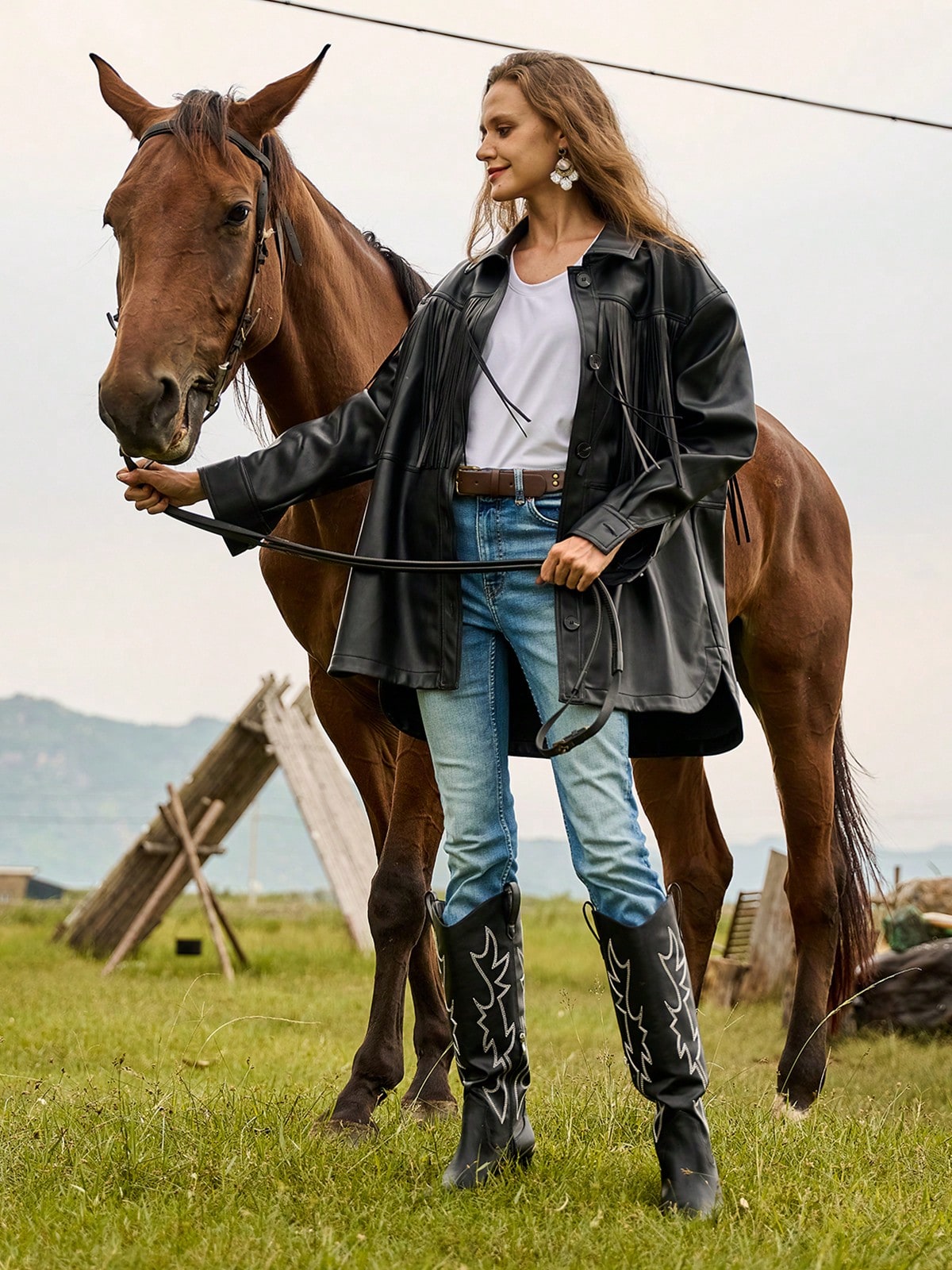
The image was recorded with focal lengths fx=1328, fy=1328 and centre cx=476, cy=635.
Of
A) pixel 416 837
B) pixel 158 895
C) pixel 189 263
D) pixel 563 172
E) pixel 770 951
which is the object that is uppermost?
pixel 563 172

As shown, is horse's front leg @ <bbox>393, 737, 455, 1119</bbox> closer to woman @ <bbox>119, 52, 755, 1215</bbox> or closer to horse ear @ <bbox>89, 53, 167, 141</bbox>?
woman @ <bbox>119, 52, 755, 1215</bbox>

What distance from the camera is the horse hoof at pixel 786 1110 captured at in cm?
366

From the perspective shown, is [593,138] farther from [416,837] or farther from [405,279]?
[416,837]

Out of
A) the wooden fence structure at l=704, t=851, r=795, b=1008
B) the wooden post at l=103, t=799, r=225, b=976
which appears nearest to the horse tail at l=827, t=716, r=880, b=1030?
the wooden fence structure at l=704, t=851, r=795, b=1008

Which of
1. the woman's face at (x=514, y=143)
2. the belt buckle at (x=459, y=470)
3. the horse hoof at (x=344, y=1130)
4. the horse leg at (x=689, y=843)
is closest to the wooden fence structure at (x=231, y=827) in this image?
the horse leg at (x=689, y=843)

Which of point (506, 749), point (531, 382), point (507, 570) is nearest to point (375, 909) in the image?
point (506, 749)

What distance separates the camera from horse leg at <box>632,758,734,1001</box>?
4.83 metres

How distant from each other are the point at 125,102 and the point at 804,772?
305 cm

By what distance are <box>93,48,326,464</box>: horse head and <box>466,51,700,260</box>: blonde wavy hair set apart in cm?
73

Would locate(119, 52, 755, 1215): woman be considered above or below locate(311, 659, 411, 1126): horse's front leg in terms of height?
above

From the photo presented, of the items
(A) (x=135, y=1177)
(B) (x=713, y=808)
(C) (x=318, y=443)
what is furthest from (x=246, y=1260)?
(B) (x=713, y=808)

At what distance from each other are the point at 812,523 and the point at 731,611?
662mm

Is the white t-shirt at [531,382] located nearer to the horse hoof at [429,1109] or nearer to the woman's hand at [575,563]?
the woman's hand at [575,563]

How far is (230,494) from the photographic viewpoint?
2934 mm
